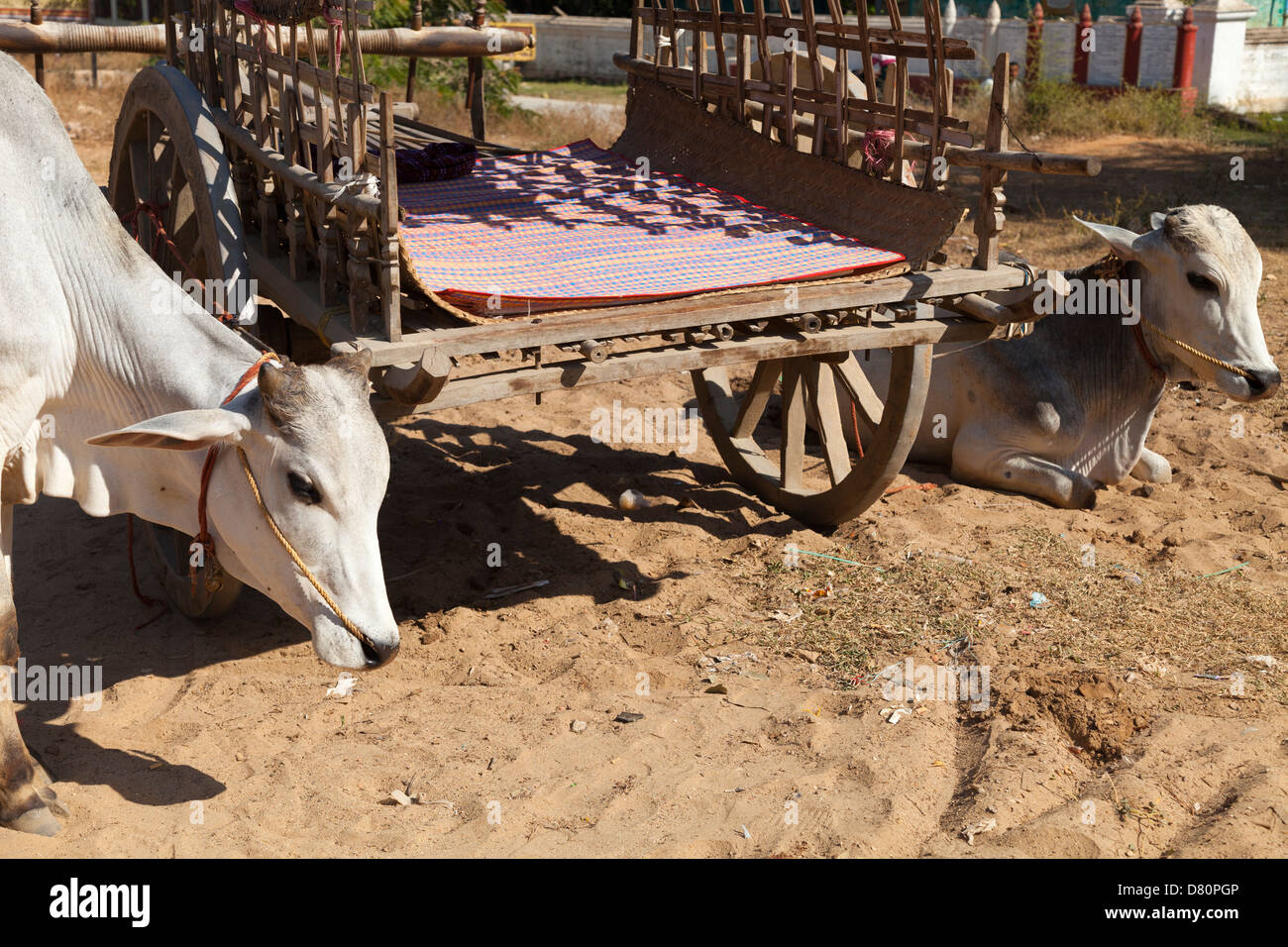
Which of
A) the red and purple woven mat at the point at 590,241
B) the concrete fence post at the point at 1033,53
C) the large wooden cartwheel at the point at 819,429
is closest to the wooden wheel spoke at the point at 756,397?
the large wooden cartwheel at the point at 819,429

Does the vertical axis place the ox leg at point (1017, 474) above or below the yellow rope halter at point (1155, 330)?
below

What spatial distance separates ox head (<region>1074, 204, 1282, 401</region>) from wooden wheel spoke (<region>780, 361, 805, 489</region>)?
1.20 m

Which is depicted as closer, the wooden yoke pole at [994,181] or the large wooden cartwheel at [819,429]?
the wooden yoke pole at [994,181]

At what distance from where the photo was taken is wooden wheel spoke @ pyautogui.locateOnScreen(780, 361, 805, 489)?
4.93m

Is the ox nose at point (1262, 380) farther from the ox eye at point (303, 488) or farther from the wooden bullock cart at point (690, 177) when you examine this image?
the ox eye at point (303, 488)

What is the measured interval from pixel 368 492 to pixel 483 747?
96 centimetres

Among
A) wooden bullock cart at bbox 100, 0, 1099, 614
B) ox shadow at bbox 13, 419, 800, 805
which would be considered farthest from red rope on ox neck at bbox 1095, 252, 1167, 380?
ox shadow at bbox 13, 419, 800, 805

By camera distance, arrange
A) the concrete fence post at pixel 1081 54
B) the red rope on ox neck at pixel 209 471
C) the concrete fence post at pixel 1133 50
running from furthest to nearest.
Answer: the concrete fence post at pixel 1081 54, the concrete fence post at pixel 1133 50, the red rope on ox neck at pixel 209 471

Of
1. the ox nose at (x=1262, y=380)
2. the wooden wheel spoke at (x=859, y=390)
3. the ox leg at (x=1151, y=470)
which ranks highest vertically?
the ox nose at (x=1262, y=380)

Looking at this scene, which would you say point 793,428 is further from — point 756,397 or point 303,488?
point 303,488

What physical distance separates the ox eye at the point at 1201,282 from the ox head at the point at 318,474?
3231mm

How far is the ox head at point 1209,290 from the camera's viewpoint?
4570 millimetres

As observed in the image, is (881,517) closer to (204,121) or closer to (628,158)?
(628,158)

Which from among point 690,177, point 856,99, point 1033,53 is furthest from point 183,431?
point 1033,53
